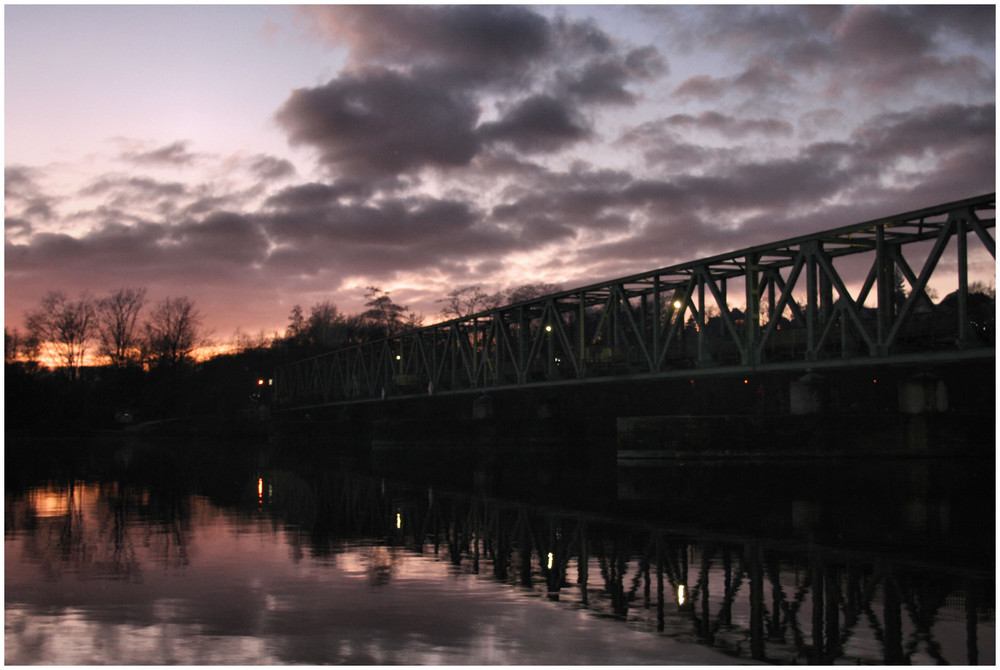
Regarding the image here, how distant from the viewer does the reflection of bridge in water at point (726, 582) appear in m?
9.85

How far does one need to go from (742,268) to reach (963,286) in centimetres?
1618

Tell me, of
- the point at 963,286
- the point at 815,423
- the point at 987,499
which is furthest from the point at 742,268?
the point at 987,499

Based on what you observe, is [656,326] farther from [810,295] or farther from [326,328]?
[326,328]

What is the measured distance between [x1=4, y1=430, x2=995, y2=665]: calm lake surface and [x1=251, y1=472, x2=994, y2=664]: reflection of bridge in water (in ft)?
0.15

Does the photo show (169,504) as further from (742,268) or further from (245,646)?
(742,268)

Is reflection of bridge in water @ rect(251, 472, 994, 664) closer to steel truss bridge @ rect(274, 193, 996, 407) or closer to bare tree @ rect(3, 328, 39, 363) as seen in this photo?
steel truss bridge @ rect(274, 193, 996, 407)

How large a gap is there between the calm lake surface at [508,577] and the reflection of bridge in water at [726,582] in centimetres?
5

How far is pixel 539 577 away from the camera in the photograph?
13.7 meters

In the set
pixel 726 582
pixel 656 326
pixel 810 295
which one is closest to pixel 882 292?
pixel 810 295

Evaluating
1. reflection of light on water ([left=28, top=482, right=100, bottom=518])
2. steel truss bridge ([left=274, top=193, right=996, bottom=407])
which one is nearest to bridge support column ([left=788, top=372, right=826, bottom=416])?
steel truss bridge ([left=274, top=193, right=996, bottom=407])

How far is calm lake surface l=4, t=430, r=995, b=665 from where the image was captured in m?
9.59

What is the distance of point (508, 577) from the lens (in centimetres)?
1370

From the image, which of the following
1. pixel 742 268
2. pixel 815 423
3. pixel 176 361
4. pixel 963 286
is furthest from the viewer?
pixel 176 361

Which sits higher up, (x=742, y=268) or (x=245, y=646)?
(x=742, y=268)
